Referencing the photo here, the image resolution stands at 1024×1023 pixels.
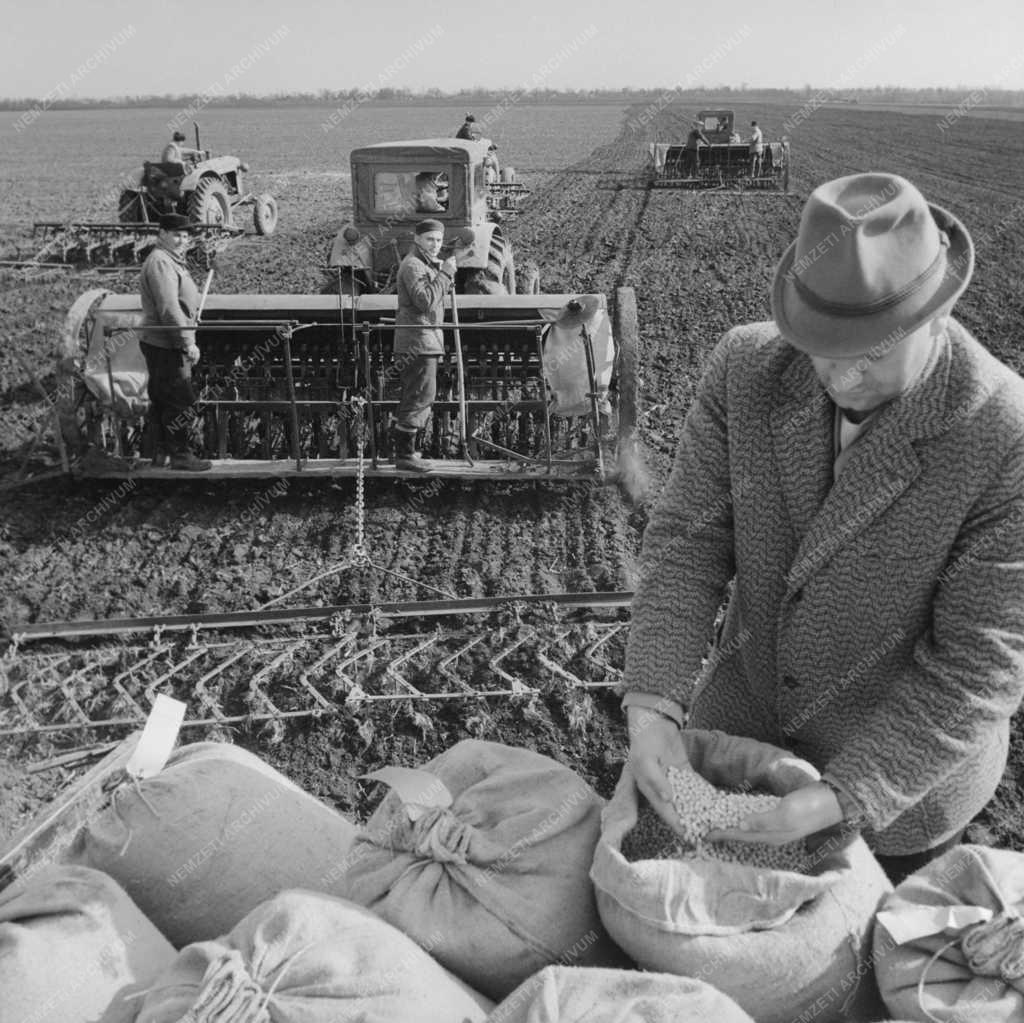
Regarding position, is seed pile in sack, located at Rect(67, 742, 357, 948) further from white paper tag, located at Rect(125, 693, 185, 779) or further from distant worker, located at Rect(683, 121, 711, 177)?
distant worker, located at Rect(683, 121, 711, 177)

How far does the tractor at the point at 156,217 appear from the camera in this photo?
47.1ft

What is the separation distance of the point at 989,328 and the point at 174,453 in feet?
25.6

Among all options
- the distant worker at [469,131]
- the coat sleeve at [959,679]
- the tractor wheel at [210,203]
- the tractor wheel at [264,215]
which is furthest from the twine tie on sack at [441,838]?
the tractor wheel at [264,215]

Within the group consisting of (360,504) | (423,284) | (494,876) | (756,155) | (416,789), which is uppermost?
(756,155)

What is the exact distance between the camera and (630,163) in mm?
30156

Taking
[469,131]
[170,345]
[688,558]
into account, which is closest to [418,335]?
[170,345]

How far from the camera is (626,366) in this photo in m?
6.13

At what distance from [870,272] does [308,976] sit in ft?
3.97

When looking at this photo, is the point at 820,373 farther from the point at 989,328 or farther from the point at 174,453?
the point at 989,328

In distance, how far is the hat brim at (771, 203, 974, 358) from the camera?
4.62 feet

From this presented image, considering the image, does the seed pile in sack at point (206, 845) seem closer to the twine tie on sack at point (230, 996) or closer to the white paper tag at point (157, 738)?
the white paper tag at point (157, 738)

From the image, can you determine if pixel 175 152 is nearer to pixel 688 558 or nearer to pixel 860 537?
pixel 688 558

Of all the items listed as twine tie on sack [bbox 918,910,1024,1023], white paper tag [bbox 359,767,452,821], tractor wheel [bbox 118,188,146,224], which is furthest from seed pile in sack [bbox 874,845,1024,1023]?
tractor wheel [bbox 118,188,146,224]

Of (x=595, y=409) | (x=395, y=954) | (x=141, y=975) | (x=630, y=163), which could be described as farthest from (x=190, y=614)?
(x=630, y=163)
